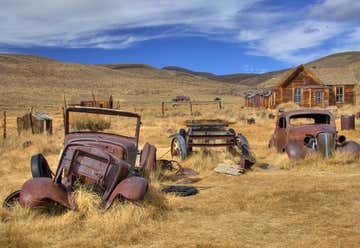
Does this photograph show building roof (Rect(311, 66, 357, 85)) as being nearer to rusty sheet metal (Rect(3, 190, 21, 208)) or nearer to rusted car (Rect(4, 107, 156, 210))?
rusted car (Rect(4, 107, 156, 210))

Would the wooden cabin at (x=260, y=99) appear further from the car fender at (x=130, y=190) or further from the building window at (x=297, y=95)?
the car fender at (x=130, y=190)

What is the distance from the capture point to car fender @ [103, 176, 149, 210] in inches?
234

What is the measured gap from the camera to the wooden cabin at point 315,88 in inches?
1446

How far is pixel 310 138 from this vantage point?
11.3 meters

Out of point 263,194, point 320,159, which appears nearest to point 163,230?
point 263,194

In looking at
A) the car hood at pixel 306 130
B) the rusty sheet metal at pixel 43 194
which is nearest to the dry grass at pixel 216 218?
the rusty sheet metal at pixel 43 194

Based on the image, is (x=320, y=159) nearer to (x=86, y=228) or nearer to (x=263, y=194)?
(x=263, y=194)

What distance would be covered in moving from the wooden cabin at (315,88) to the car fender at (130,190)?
32.7 m

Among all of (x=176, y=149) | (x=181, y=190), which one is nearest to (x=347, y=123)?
(x=176, y=149)

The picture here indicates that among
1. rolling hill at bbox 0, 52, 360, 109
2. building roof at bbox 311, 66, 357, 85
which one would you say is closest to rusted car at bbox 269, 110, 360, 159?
building roof at bbox 311, 66, 357, 85

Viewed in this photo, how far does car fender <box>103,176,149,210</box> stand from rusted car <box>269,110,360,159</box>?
569 cm

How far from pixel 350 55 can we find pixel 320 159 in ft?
557

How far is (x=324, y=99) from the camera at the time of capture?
3659cm

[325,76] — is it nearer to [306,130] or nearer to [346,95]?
[346,95]
